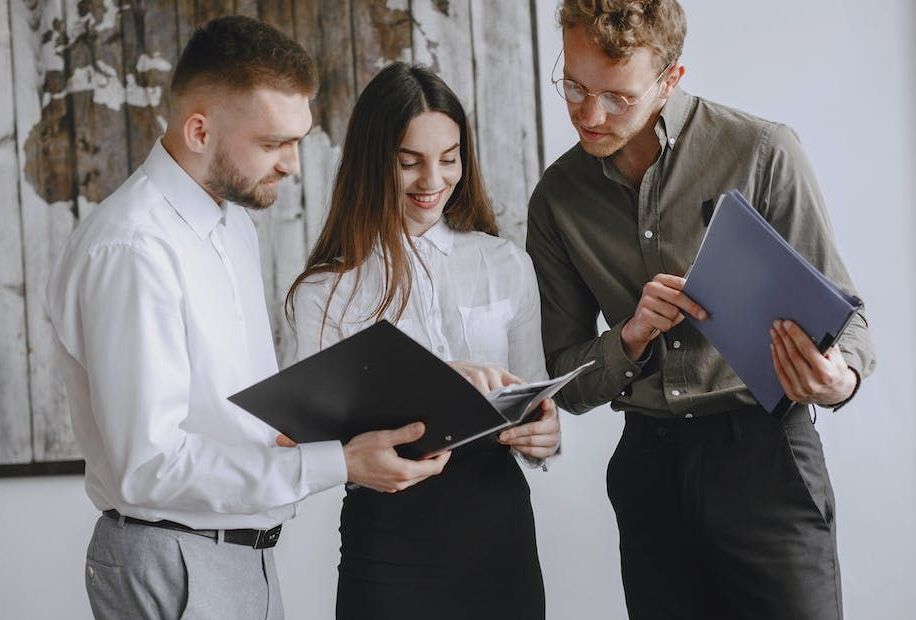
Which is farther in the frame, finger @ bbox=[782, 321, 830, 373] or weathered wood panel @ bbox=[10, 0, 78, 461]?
weathered wood panel @ bbox=[10, 0, 78, 461]

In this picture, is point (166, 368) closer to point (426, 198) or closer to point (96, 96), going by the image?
point (426, 198)

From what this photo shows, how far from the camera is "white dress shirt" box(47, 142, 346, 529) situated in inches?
51.7

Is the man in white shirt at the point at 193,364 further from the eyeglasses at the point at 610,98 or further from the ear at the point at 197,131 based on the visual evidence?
the eyeglasses at the point at 610,98

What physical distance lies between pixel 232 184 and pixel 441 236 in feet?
1.46

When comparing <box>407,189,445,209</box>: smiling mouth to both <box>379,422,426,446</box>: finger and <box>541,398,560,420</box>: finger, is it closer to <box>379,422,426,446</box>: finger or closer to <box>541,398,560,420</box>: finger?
<box>541,398,560,420</box>: finger

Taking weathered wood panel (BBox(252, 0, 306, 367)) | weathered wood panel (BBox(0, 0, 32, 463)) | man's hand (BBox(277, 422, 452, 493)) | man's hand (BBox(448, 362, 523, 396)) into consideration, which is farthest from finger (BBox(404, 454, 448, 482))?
weathered wood panel (BBox(0, 0, 32, 463))

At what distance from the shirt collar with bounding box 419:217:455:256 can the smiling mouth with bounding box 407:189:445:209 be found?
63 millimetres

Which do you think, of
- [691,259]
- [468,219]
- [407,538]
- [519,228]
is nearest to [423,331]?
[468,219]

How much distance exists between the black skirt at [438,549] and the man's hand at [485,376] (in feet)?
0.58

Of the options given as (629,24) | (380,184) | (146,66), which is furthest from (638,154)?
(146,66)

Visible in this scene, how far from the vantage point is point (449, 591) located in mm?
1655

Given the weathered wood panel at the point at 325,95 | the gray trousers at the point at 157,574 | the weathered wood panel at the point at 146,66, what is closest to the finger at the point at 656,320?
the gray trousers at the point at 157,574

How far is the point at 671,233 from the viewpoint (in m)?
1.70

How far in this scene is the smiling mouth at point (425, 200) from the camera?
69.7 inches
